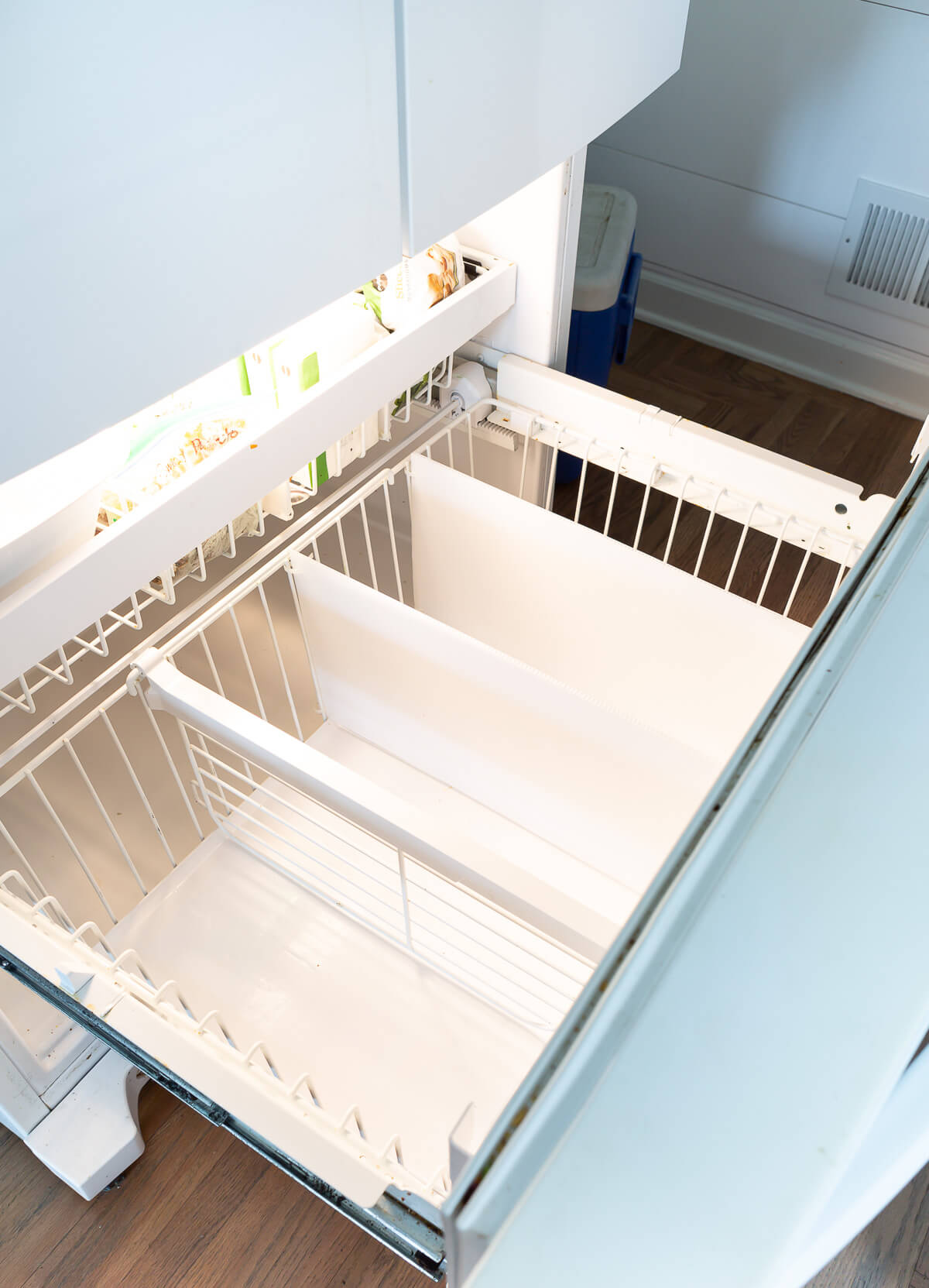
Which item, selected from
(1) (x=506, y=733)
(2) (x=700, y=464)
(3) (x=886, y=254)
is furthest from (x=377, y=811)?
(3) (x=886, y=254)

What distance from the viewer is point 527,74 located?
2.41ft

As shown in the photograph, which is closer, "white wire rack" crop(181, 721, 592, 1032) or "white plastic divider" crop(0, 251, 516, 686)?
"white plastic divider" crop(0, 251, 516, 686)

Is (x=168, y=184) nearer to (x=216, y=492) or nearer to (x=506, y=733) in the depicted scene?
(x=216, y=492)

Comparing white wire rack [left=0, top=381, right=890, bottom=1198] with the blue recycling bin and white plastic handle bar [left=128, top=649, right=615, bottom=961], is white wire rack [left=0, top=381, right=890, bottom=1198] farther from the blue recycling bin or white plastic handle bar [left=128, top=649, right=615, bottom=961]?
the blue recycling bin

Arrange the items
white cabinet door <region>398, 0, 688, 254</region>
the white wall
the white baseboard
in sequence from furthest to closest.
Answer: the white baseboard → the white wall → white cabinet door <region>398, 0, 688, 254</region>

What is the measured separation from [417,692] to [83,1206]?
0.69 m

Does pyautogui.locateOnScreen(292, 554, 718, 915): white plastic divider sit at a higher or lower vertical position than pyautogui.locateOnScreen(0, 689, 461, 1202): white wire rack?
higher

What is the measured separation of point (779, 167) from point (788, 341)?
0.36m

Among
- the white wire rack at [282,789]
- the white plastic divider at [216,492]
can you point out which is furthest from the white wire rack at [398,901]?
the white plastic divider at [216,492]

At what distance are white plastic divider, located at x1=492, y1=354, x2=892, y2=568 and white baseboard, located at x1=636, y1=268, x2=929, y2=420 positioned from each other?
3.89 feet

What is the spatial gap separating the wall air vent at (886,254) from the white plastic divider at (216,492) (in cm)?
120

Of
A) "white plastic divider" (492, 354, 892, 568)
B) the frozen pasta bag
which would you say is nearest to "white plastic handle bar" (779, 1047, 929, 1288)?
"white plastic divider" (492, 354, 892, 568)

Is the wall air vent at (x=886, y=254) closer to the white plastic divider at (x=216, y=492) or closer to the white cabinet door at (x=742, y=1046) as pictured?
the white plastic divider at (x=216, y=492)

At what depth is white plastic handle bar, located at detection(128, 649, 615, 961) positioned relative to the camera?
695 millimetres
